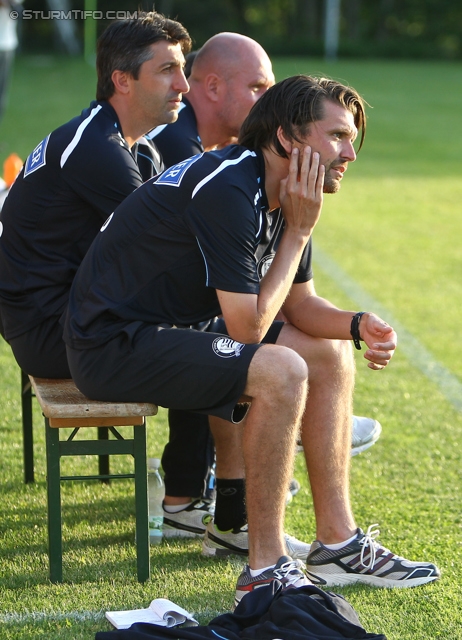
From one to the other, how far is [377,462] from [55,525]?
190cm

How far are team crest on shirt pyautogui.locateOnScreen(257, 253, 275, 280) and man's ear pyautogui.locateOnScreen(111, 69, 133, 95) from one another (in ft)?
3.12

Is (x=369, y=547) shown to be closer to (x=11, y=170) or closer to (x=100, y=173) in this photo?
(x=100, y=173)

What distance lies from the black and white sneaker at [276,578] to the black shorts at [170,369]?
0.49m

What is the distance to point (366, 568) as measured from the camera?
132 inches

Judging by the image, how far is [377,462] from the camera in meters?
4.59

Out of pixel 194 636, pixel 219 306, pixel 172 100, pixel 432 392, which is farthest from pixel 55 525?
pixel 432 392

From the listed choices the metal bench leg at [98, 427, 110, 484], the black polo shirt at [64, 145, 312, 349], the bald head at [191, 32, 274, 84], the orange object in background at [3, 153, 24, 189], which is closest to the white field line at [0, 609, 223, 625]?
the black polo shirt at [64, 145, 312, 349]

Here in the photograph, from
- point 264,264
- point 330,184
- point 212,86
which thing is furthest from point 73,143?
point 212,86

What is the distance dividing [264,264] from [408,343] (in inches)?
131

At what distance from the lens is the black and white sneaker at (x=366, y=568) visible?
333 cm

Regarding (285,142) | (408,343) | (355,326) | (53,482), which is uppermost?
(285,142)

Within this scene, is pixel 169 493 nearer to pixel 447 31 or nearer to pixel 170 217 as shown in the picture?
pixel 170 217

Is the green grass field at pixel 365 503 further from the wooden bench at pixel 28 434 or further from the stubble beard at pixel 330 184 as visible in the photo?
the stubble beard at pixel 330 184

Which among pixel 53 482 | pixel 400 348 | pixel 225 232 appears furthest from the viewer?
pixel 400 348
